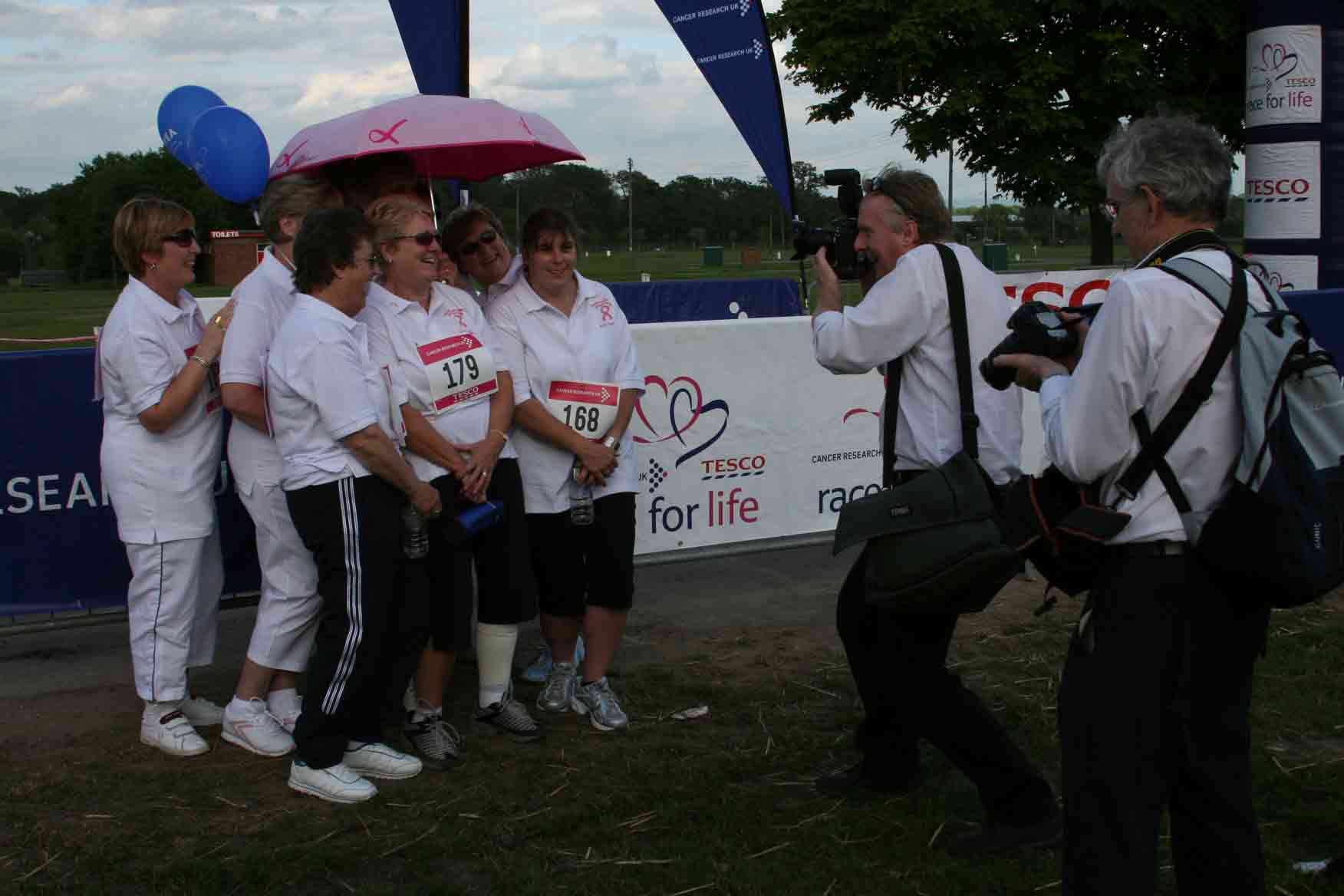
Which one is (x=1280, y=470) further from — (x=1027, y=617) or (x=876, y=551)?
(x=1027, y=617)

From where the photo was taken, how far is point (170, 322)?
4457mm

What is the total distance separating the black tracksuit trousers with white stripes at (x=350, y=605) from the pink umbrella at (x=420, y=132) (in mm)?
1318

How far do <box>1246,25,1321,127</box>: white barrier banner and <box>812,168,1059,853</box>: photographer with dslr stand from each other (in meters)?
10.0

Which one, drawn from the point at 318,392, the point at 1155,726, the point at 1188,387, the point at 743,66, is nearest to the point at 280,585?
the point at 318,392

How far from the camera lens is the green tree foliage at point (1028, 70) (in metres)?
24.9

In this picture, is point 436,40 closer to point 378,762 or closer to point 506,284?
point 506,284

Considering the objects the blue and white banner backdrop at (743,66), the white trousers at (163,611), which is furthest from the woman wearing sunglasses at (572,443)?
the blue and white banner backdrop at (743,66)

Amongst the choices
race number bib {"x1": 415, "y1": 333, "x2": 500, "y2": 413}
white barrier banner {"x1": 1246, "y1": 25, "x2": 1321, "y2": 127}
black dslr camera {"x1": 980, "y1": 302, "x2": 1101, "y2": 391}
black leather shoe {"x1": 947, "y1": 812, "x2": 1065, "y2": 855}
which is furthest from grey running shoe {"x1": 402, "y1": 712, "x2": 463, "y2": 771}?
white barrier banner {"x1": 1246, "y1": 25, "x2": 1321, "y2": 127}

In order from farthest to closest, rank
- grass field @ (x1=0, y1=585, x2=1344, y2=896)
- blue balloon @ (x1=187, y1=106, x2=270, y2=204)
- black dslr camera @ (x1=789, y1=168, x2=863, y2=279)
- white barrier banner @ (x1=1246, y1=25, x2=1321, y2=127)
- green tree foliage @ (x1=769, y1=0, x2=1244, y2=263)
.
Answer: green tree foliage @ (x1=769, y1=0, x2=1244, y2=263), white barrier banner @ (x1=1246, y1=25, x2=1321, y2=127), blue balloon @ (x1=187, y1=106, x2=270, y2=204), black dslr camera @ (x1=789, y1=168, x2=863, y2=279), grass field @ (x1=0, y1=585, x2=1344, y2=896)

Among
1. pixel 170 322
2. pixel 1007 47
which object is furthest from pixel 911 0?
pixel 170 322

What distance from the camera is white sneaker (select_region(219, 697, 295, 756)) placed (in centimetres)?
455

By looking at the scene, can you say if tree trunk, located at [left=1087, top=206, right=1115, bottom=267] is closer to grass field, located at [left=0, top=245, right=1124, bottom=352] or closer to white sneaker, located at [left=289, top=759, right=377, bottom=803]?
grass field, located at [left=0, top=245, right=1124, bottom=352]

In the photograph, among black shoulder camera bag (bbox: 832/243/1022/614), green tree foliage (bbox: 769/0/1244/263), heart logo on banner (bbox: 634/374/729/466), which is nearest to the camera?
black shoulder camera bag (bbox: 832/243/1022/614)

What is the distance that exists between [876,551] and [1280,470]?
1.10 m
